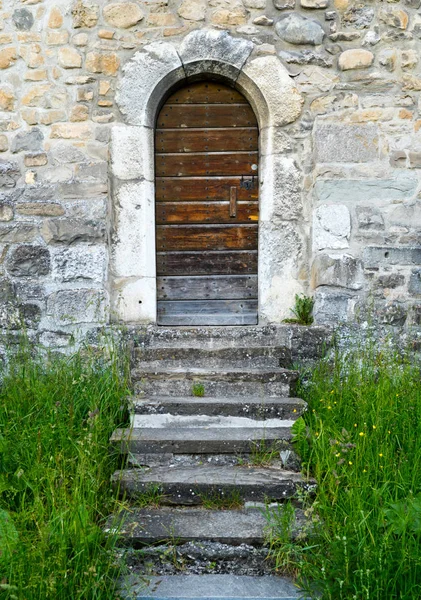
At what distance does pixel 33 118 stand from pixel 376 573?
12.1ft

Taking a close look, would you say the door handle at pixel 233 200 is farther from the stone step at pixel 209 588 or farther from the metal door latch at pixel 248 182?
the stone step at pixel 209 588

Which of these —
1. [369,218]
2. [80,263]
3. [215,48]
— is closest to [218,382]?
[80,263]

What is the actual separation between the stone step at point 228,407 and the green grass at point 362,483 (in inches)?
5.1

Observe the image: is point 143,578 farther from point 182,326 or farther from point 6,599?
point 182,326

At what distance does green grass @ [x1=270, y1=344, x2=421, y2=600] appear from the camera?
6.74 ft

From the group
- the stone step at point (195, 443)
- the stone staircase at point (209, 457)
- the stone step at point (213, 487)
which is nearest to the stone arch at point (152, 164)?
the stone staircase at point (209, 457)

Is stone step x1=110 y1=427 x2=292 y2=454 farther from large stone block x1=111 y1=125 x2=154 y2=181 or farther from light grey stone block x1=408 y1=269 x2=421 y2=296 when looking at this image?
large stone block x1=111 y1=125 x2=154 y2=181

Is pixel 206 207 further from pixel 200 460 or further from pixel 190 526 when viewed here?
pixel 190 526

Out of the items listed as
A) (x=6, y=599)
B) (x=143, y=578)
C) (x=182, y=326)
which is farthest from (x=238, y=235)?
(x=6, y=599)

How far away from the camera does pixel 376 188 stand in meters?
4.18

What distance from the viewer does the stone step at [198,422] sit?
3.34 metres

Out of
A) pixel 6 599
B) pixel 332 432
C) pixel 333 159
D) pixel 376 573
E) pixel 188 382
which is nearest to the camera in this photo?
pixel 6 599

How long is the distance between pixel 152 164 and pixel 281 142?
0.98 metres

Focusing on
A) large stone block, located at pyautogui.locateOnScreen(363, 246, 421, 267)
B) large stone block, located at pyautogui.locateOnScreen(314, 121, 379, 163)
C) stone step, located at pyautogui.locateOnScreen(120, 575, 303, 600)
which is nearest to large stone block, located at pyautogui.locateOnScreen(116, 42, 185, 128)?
large stone block, located at pyautogui.locateOnScreen(314, 121, 379, 163)
